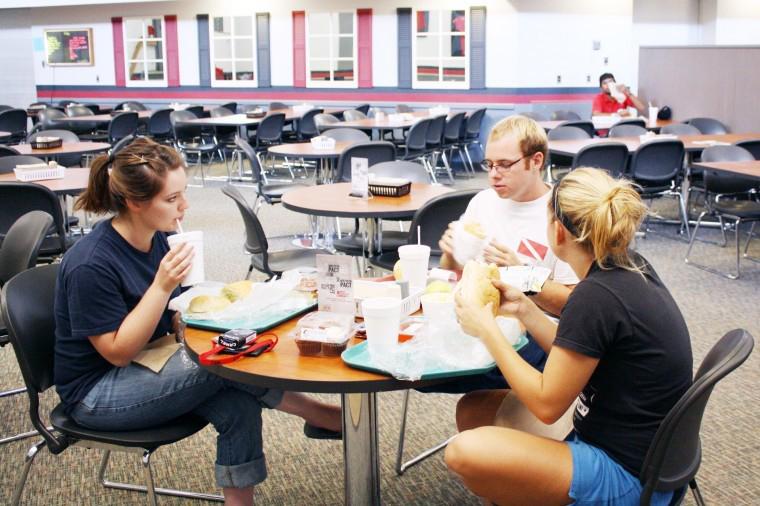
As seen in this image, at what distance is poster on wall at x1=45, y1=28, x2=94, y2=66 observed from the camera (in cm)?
1561

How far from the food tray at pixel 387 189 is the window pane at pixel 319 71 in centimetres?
995

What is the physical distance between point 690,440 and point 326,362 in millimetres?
847

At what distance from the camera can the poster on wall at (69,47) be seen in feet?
51.2

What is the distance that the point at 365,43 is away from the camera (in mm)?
13234

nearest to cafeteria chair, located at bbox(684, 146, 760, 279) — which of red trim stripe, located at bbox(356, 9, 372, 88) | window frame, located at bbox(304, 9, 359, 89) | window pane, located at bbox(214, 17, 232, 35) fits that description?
red trim stripe, located at bbox(356, 9, 372, 88)

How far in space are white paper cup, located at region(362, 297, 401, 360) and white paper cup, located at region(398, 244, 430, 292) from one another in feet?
1.18

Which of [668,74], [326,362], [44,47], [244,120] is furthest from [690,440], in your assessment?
[44,47]

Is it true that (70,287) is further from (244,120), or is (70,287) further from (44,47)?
(44,47)

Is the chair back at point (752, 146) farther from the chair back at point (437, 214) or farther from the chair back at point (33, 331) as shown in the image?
the chair back at point (33, 331)

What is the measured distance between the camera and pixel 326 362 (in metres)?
1.90

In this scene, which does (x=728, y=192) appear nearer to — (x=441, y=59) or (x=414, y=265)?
(x=414, y=265)

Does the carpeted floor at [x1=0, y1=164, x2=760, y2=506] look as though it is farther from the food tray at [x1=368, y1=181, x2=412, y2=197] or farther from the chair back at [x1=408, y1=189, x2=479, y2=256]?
the food tray at [x1=368, y1=181, x2=412, y2=197]

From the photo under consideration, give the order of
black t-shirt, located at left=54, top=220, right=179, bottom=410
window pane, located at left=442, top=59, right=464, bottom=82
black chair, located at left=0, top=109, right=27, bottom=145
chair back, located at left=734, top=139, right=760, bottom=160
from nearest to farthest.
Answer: black t-shirt, located at left=54, top=220, right=179, bottom=410, chair back, located at left=734, top=139, right=760, bottom=160, black chair, located at left=0, top=109, right=27, bottom=145, window pane, located at left=442, top=59, right=464, bottom=82

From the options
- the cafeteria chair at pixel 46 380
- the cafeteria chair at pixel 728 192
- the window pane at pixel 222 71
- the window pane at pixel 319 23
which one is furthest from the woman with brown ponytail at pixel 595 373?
the window pane at pixel 222 71
